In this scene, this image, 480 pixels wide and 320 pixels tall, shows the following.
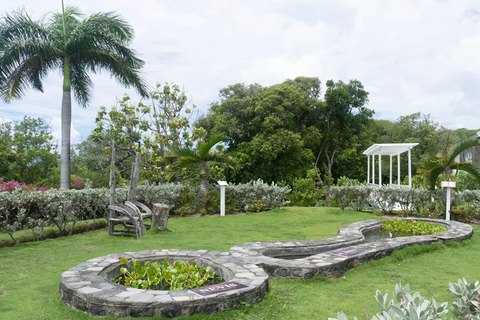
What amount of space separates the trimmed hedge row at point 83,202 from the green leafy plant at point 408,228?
5.02m

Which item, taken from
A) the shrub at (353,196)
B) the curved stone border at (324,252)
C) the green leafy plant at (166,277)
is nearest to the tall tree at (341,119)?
the shrub at (353,196)

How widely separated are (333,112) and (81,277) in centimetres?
2028

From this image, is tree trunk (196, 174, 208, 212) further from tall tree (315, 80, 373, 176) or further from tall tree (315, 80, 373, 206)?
tall tree (315, 80, 373, 176)

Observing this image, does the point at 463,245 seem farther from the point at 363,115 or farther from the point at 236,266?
the point at 363,115

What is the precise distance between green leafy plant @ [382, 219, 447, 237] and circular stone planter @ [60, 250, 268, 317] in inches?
201

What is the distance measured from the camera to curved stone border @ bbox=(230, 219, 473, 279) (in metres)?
4.91

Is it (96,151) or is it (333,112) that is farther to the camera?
(96,151)

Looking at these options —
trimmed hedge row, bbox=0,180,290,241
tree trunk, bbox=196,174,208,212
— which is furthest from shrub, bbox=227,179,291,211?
tree trunk, bbox=196,174,208,212

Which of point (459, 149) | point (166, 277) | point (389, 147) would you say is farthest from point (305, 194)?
point (166, 277)

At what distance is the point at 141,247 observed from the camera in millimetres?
6918

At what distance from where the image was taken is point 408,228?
8508 millimetres

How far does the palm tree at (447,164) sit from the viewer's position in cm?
1073

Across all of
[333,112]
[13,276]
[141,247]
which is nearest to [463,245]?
[141,247]

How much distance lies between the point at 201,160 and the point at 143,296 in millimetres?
8968
